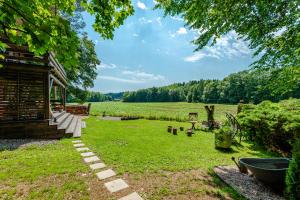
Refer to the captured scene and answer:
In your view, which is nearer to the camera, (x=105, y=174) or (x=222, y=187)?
(x=222, y=187)

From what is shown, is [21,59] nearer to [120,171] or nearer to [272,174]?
[120,171]

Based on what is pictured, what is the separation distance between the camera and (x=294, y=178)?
321 centimetres

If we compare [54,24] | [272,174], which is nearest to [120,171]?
[272,174]

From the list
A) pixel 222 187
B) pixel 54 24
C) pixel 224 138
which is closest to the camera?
pixel 54 24

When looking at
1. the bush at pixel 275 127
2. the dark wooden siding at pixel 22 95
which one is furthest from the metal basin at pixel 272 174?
the dark wooden siding at pixel 22 95

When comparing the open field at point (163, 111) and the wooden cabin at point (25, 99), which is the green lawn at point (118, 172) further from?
the open field at point (163, 111)

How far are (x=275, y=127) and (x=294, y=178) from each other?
4.29 meters

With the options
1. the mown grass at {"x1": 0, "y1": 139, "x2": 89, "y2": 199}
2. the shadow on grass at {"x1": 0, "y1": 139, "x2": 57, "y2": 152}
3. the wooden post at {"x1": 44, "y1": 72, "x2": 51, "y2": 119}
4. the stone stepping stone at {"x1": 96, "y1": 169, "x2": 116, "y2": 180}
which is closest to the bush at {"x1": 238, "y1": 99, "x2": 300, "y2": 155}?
the stone stepping stone at {"x1": 96, "y1": 169, "x2": 116, "y2": 180}

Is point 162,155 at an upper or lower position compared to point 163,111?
upper

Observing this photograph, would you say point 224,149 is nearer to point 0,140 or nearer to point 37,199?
point 37,199

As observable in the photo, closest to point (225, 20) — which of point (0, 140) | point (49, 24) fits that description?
point (49, 24)

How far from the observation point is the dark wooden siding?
304 inches

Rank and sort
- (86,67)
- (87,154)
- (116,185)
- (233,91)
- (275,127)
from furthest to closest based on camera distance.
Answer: (233,91) → (86,67) → (275,127) → (87,154) → (116,185)

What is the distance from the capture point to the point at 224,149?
7453mm
